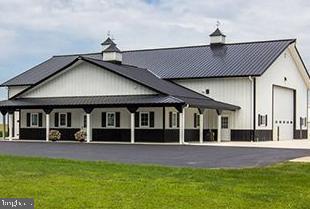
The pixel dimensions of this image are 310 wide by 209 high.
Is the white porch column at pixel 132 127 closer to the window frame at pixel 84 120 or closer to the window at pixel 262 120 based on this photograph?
the window frame at pixel 84 120

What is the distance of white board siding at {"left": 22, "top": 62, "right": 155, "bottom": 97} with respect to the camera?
36.2m

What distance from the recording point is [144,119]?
36.3 meters

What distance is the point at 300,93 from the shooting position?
156ft

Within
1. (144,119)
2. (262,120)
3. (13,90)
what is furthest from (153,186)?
(13,90)

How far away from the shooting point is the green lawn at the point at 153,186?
9508mm

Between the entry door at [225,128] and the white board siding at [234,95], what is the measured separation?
38 cm

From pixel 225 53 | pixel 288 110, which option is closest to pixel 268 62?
pixel 225 53

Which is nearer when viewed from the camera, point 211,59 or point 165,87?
point 165,87

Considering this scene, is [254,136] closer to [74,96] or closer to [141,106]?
[141,106]

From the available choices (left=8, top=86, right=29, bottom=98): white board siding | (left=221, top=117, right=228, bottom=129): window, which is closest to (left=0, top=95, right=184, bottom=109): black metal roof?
(left=8, top=86, right=29, bottom=98): white board siding

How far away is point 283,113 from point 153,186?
112 ft

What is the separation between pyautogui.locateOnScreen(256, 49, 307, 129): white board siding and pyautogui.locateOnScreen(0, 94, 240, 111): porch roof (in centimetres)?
227

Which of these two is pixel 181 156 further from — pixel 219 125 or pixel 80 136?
pixel 219 125

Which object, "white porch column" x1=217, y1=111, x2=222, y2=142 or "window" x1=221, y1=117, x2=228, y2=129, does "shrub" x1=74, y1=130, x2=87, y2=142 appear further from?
"window" x1=221, y1=117, x2=228, y2=129
